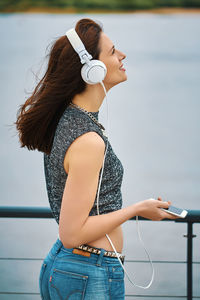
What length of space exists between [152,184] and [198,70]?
7621mm

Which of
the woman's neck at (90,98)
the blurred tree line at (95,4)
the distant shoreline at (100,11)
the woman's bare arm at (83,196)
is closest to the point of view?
the woman's bare arm at (83,196)

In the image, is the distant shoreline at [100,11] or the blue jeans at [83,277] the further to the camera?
the distant shoreline at [100,11]

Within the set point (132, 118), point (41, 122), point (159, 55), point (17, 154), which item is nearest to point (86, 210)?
point (41, 122)

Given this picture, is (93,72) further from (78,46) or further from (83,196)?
(83,196)

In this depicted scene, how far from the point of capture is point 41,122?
3.81ft

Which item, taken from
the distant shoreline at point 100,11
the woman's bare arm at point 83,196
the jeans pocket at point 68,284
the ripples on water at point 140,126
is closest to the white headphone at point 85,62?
the woman's bare arm at point 83,196

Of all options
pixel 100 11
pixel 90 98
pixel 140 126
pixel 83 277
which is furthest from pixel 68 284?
pixel 100 11

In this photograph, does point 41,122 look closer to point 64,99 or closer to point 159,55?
point 64,99

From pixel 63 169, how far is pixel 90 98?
7.1 inches

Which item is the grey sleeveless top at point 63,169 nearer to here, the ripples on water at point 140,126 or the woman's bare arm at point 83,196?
the woman's bare arm at point 83,196

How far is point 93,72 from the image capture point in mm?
1062

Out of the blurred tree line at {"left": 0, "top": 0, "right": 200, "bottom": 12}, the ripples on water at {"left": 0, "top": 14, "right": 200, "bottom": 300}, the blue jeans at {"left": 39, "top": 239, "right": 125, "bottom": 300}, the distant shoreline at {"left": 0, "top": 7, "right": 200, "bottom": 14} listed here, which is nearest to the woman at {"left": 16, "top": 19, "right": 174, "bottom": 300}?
the blue jeans at {"left": 39, "top": 239, "right": 125, "bottom": 300}

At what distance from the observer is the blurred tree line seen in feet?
45.1

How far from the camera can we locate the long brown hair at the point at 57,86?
43.1 inches
